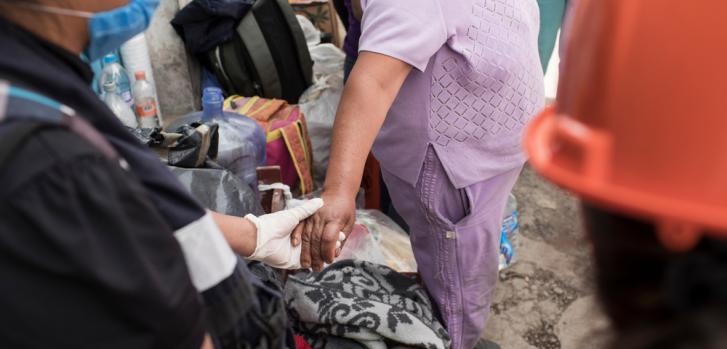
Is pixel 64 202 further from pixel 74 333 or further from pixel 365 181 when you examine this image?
pixel 365 181

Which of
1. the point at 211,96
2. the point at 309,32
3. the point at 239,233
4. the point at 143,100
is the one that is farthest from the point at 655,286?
the point at 309,32

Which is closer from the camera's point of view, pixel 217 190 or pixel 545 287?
pixel 217 190

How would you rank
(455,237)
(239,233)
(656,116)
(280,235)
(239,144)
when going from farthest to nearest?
(239,144), (455,237), (280,235), (239,233), (656,116)

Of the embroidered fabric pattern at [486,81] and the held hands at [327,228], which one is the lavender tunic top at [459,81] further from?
the held hands at [327,228]

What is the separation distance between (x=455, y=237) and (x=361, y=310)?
36 centimetres

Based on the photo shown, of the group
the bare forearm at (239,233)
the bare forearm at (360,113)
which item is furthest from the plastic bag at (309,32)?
the bare forearm at (239,233)

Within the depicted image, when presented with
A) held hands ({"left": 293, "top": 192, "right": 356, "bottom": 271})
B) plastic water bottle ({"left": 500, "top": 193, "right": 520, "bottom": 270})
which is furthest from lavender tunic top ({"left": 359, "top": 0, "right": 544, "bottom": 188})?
plastic water bottle ({"left": 500, "top": 193, "right": 520, "bottom": 270})

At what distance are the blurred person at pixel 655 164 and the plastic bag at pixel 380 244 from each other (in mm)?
1658

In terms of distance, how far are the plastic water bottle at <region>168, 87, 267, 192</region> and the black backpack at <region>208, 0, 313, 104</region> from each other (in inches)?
21.1

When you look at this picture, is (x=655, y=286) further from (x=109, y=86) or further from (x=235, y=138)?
(x=109, y=86)

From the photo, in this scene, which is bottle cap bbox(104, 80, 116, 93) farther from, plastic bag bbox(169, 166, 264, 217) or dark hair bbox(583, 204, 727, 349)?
dark hair bbox(583, 204, 727, 349)

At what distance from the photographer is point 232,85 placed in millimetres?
2889

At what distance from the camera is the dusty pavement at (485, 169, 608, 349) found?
237 centimetres

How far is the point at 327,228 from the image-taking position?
142 centimetres
